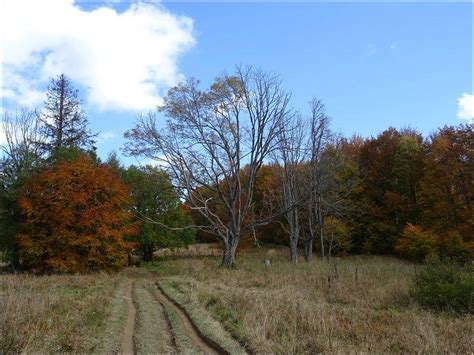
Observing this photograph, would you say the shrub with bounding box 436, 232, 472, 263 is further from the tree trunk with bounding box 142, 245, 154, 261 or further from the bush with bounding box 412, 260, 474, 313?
the tree trunk with bounding box 142, 245, 154, 261

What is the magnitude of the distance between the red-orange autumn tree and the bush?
1819cm

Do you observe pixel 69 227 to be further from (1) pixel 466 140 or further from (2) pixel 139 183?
(1) pixel 466 140

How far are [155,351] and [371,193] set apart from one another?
43.8m

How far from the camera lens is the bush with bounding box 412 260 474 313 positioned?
1290 cm

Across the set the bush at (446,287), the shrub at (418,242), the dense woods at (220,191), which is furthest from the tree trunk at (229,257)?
the shrub at (418,242)

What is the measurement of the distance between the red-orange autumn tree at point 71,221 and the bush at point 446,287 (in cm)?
1819

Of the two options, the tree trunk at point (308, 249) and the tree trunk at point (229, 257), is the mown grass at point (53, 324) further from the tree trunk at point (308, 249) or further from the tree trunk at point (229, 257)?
the tree trunk at point (308, 249)

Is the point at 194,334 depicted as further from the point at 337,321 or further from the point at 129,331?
the point at 337,321

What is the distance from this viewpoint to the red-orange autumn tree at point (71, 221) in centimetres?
2530

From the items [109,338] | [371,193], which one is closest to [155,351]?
[109,338]

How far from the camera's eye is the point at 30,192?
27422 mm

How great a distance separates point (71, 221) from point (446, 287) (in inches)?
798

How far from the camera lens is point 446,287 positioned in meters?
13.3

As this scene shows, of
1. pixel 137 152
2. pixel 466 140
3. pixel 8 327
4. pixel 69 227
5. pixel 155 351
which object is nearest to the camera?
pixel 8 327
